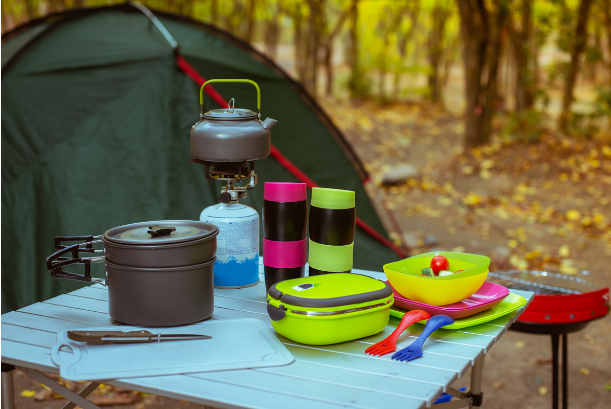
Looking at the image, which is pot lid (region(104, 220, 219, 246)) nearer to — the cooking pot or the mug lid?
the cooking pot

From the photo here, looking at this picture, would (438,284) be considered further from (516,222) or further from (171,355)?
(516,222)

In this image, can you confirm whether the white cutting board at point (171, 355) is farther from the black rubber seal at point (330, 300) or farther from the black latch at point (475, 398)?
the black latch at point (475, 398)

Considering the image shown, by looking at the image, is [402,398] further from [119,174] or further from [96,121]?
[96,121]

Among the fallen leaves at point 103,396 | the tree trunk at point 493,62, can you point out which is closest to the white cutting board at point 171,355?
the fallen leaves at point 103,396

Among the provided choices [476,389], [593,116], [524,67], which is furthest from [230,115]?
[524,67]

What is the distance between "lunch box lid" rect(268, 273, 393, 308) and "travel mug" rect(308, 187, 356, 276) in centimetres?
13

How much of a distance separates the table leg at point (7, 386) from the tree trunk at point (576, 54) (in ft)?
23.3

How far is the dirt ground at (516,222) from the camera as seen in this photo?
8.98ft

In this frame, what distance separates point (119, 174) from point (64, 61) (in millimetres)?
732

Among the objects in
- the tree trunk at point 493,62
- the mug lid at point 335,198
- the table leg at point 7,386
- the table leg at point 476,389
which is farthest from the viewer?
the tree trunk at point 493,62

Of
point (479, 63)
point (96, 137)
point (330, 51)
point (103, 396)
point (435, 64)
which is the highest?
point (330, 51)

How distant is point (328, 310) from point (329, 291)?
0.07m

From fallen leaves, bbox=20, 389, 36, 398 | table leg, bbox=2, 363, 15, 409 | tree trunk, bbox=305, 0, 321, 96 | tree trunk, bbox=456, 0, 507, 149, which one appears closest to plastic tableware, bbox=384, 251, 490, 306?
table leg, bbox=2, 363, 15, 409

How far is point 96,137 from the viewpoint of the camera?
2.78m
